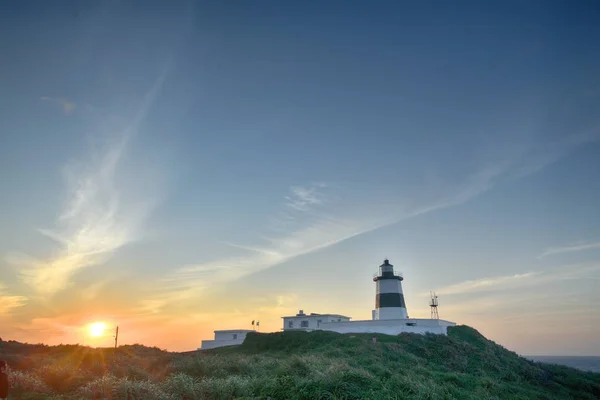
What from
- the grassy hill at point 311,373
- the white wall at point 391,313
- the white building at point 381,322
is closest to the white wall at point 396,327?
the white building at point 381,322

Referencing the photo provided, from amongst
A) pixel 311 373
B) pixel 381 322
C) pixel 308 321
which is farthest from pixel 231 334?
pixel 311 373

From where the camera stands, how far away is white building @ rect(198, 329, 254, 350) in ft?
180

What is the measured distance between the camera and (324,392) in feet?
52.2

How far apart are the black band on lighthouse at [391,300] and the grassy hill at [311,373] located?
295 inches

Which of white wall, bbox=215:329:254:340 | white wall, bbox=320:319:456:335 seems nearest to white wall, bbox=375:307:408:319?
white wall, bbox=320:319:456:335

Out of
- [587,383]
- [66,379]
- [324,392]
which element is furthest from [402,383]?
[587,383]

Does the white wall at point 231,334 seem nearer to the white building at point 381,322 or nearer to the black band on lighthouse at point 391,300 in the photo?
the white building at point 381,322

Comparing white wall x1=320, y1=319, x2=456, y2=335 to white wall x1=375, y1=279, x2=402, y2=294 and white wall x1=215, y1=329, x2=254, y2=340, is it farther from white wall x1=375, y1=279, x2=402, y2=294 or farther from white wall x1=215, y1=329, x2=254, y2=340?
white wall x1=215, y1=329, x2=254, y2=340

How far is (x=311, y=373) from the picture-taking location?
1923 cm

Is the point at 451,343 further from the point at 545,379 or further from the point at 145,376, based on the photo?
the point at 145,376

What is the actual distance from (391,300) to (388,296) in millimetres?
667

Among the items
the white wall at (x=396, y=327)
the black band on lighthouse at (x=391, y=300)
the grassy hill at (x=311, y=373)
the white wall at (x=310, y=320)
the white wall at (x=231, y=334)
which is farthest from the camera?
the white wall at (x=231, y=334)

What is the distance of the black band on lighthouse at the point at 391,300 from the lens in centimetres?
5131

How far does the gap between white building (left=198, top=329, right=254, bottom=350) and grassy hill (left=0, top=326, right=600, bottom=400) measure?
274 inches
